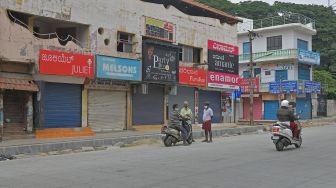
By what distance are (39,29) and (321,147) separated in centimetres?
1481

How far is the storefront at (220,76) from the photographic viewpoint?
3259 centimetres

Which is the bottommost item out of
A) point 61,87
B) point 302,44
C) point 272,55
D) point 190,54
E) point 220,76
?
point 61,87

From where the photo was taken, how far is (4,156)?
15.3 meters

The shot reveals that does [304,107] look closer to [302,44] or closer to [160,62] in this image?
[302,44]

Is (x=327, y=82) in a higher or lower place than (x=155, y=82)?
higher

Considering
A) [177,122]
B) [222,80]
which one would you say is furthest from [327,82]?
[177,122]

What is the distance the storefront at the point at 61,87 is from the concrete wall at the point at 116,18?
1.41 m

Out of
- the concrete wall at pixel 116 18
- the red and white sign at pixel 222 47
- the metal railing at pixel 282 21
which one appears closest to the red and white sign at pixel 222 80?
the concrete wall at pixel 116 18

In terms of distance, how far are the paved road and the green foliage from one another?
41.5 metres

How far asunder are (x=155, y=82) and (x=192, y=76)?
4.38 meters

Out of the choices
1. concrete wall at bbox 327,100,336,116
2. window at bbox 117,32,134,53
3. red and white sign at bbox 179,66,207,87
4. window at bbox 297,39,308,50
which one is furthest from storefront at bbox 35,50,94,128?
concrete wall at bbox 327,100,336,116

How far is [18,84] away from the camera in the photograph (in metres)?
19.8

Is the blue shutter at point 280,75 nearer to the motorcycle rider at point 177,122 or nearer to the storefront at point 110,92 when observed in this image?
the storefront at point 110,92

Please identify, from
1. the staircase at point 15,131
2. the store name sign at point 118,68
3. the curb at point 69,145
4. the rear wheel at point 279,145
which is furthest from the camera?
the store name sign at point 118,68
